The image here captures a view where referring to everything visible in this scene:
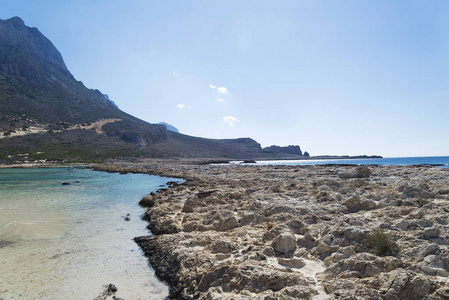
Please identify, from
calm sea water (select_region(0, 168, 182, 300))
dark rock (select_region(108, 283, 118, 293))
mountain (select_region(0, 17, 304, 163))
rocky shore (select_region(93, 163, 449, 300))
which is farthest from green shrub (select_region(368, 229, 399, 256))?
mountain (select_region(0, 17, 304, 163))

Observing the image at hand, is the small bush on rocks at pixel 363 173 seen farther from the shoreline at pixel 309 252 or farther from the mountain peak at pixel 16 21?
the mountain peak at pixel 16 21

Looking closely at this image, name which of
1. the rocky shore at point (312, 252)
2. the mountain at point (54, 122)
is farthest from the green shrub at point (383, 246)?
the mountain at point (54, 122)

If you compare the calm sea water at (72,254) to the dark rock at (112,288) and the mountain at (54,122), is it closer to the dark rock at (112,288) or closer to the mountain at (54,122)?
the dark rock at (112,288)

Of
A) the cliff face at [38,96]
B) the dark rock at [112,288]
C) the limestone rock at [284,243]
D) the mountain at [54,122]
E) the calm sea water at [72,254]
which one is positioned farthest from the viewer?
the cliff face at [38,96]

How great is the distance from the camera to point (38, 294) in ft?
20.3

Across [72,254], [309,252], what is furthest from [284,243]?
[72,254]

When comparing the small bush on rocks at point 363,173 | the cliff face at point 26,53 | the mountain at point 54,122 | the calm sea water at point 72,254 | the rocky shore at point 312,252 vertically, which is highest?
the cliff face at point 26,53

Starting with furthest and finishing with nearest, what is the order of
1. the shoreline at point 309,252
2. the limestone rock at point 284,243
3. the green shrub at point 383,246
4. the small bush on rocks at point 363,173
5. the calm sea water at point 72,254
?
the small bush on rocks at point 363,173
the limestone rock at point 284,243
the calm sea water at point 72,254
the green shrub at point 383,246
the shoreline at point 309,252

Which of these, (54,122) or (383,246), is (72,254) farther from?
(54,122)

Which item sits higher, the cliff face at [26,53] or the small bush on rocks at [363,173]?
the cliff face at [26,53]

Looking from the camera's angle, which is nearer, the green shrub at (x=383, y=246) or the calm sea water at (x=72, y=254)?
the green shrub at (x=383, y=246)

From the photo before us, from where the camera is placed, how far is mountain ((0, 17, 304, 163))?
71250 millimetres

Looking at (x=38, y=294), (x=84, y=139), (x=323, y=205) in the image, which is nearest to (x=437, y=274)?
(x=323, y=205)

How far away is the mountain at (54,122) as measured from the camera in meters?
71.2
